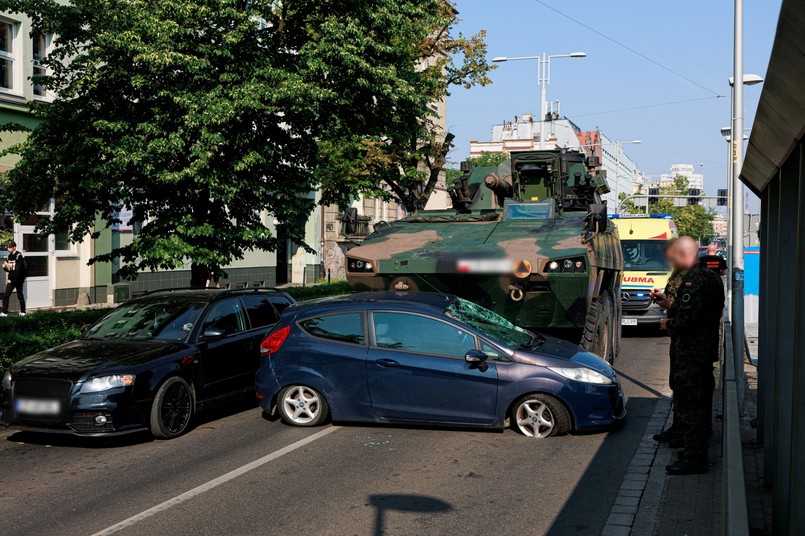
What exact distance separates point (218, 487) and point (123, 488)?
81 cm

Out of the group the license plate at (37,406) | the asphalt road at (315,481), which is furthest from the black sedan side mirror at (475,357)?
the license plate at (37,406)

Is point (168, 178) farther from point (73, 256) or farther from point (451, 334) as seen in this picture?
point (73, 256)

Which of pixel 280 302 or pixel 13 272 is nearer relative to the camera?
pixel 280 302

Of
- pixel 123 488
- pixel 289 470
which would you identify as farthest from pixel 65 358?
pixel 289 470

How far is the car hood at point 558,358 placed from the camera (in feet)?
28.8

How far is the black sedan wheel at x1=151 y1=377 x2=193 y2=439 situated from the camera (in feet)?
29.4

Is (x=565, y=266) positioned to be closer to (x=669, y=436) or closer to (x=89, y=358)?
(x=669, y=436)

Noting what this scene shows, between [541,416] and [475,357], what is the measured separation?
908mm

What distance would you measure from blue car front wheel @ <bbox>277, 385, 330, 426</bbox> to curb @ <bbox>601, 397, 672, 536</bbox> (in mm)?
3407

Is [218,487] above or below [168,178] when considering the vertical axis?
below

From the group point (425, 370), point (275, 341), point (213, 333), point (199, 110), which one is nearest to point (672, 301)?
point (425, 370)

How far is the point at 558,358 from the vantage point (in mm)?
8805

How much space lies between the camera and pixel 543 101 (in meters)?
38.8

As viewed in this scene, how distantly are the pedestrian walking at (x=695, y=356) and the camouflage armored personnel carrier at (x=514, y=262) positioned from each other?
4.12 m
